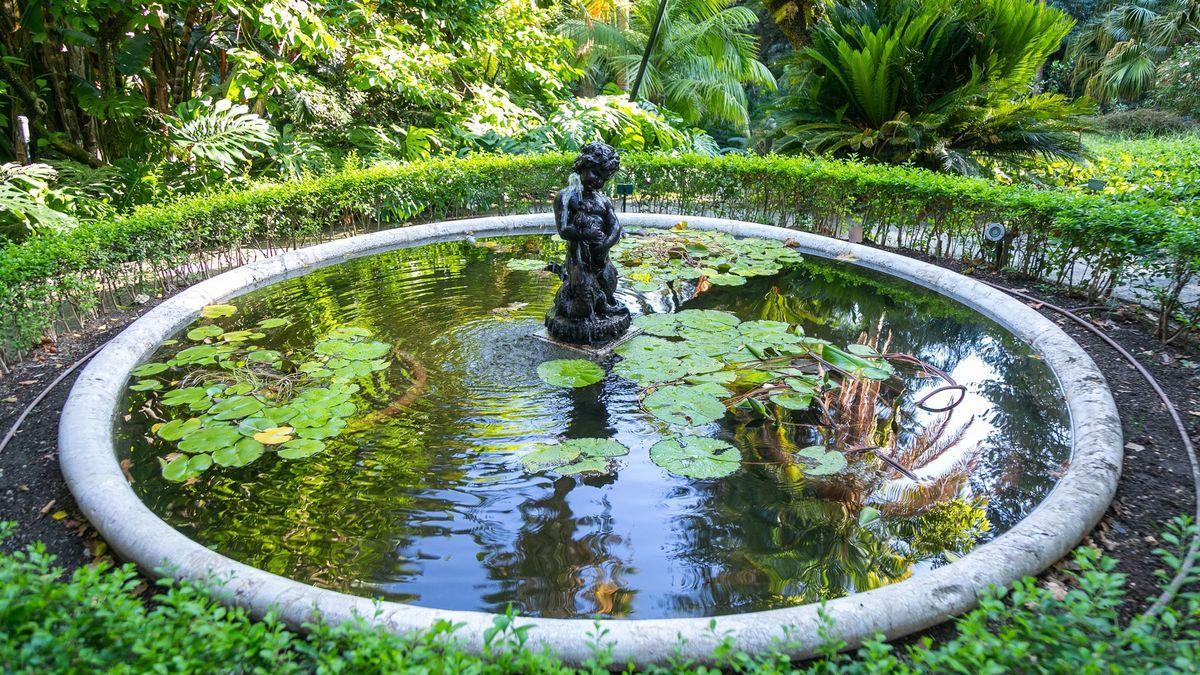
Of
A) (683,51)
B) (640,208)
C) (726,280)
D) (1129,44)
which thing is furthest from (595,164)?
(1129,44)

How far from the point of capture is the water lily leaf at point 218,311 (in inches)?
250

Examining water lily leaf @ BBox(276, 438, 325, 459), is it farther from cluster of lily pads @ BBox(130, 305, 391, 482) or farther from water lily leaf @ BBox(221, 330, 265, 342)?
water lily leaf @ BBox(221, 330, 265, 342)

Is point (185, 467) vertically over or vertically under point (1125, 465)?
under

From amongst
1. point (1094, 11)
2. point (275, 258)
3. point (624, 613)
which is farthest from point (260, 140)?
point (1094, 11)

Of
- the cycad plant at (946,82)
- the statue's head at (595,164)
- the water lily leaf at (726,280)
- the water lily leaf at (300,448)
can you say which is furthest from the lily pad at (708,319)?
the cycad plant at (946,82)

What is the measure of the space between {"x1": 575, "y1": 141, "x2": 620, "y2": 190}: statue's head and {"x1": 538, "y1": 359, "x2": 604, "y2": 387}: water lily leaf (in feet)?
4.62

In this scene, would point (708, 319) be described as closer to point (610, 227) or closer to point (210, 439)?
point (610, 227)

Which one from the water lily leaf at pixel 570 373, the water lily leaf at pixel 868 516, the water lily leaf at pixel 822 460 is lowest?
the water lily leaf at pixel 570 373

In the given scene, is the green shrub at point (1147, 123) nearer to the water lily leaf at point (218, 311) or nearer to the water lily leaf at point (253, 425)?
the water lily leaf at point (218, 311)

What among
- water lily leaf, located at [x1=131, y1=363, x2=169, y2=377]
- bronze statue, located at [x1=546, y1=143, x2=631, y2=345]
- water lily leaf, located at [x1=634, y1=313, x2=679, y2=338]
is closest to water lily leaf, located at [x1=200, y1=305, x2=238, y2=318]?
water lily leaf, located at [x1=131, y1=363, x2=169, y2=377]

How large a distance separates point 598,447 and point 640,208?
7.22m

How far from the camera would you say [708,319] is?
6156 mm

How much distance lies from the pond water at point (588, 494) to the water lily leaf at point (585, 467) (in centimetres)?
4

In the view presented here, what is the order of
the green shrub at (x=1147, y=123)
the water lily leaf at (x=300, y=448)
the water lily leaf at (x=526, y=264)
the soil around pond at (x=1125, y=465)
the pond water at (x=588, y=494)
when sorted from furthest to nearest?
the green shrub at (x=1147, y=123), the water lily leaf at (x=526, y=264), the water lily leaf at (x=300, y=448), the soil around pond at (x=1125, y=465), the pond water at (x=588, y=494)
